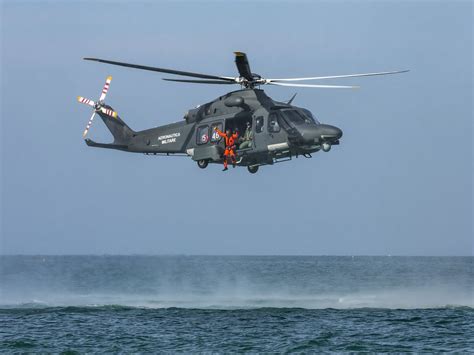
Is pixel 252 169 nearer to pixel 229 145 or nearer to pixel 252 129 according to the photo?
pixel 229 145

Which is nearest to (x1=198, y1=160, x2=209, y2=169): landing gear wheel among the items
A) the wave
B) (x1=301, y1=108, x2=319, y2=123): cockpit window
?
(x1=301, y1=108, x2=319, y2=123): cockpit window

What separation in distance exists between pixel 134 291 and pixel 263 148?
4052 cm

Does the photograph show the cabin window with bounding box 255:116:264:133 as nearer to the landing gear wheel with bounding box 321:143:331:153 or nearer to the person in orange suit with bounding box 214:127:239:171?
the person in orange suit with bounding box 214:127:239:171

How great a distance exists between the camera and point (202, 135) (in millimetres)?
34844

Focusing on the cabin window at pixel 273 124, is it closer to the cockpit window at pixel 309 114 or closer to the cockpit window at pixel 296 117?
the cockpit window at pixel 296 117

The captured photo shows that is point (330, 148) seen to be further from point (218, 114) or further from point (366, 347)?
point (366, 347)

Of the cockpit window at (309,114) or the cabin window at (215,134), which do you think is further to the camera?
the cabin window at (215,134)

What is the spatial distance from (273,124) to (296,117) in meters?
0.98

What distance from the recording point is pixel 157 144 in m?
36.7

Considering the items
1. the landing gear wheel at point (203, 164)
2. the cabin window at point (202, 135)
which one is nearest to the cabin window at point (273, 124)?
the cabin window at point (202, 135)

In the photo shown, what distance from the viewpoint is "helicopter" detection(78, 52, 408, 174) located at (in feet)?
103

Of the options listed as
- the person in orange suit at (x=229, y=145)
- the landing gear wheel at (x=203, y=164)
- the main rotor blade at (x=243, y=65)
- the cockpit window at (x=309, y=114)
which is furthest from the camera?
the landing gear wheel at (x=203, y=164)

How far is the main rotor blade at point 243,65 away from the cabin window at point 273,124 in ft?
6.68

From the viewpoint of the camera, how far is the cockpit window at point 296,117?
32.4 m
